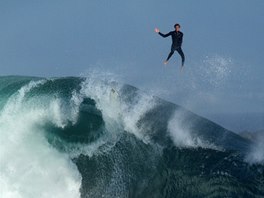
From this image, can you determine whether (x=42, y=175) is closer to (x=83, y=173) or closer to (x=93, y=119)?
(x=83, y=173)

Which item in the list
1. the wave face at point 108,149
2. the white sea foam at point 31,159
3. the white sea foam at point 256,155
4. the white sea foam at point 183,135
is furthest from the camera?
the white sea foam at point 183,135

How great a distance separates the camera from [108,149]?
12000 millimetres

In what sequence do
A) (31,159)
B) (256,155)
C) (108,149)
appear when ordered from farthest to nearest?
1. (256,155)
2. (108,149)
3. (31,159)

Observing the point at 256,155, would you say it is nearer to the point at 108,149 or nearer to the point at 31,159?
the point at 108,149

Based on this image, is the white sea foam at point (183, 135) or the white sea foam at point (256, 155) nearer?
the white sea foam at point (256, 155)

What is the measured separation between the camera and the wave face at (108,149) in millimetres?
11188

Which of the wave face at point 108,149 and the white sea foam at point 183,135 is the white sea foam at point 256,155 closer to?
the wave face at point 108,149

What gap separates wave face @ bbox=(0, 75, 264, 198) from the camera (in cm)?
1119

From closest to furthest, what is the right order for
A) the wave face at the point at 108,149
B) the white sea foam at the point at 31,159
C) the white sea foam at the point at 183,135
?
1. the white sea foam at the point at 31,159
2. the wave face at the point at 108,149
3. the white sea foam at the point at 183,135

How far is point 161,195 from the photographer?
11.6 m

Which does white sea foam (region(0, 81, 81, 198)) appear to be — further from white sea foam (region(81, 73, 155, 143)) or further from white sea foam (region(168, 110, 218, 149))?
white sea foam (region(168, 110, 218, 149))

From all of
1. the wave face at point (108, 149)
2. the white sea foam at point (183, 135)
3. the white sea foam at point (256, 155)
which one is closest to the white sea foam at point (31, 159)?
the wave face at point (108, 149)

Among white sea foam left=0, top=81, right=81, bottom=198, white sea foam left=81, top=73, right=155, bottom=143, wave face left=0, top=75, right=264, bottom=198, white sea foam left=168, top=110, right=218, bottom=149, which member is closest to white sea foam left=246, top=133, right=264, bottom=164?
wave face left=0, top=75, right=264, bottom=198

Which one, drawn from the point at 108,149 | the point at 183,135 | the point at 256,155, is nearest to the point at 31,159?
the point at 108,149
